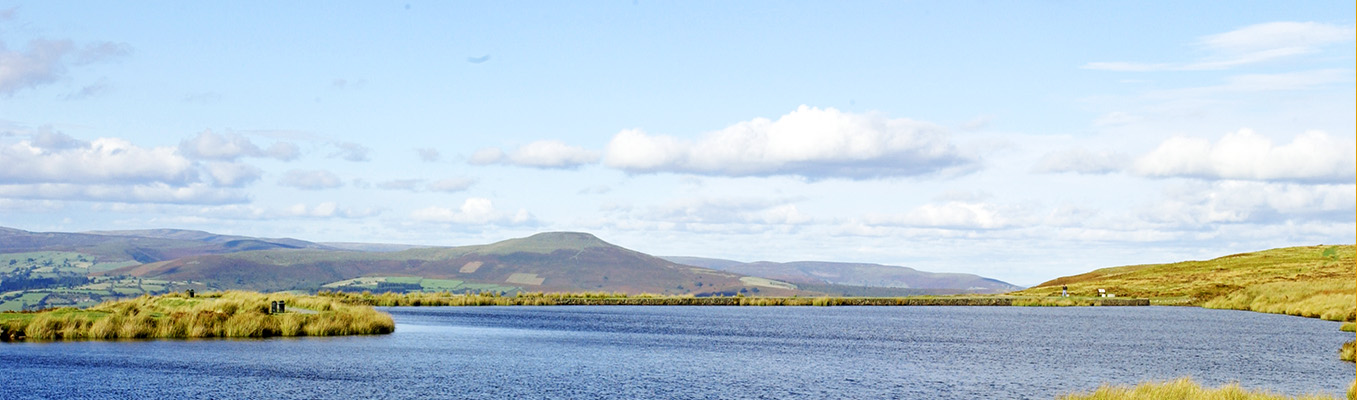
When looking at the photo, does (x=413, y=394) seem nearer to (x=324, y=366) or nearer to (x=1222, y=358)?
(x=324, y=366)

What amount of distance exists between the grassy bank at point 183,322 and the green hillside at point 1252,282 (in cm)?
6680

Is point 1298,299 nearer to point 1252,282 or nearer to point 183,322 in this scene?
point 1252,282

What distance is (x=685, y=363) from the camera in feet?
162

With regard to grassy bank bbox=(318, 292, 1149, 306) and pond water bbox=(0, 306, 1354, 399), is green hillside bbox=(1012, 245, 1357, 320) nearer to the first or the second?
grassy bank bbox=(318, 292, 1149, 306)

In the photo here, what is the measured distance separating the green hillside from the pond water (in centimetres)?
2077

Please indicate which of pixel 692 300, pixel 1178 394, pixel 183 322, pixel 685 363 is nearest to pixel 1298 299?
pixel 692 300

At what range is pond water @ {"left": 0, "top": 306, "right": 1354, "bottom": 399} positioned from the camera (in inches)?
1494

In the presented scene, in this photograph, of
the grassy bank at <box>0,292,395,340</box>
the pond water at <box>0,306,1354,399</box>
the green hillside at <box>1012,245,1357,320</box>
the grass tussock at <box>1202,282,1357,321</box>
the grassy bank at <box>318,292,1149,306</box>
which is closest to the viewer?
the pond water at <box>0,306,1354,399</box>

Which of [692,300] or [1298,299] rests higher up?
[1298,299]

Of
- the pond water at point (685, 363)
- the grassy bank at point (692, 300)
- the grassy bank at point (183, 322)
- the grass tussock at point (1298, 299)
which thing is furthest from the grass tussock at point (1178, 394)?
the grassy bank at point (692, 300)

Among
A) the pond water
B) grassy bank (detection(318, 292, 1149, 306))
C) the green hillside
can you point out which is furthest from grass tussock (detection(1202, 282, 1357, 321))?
grassy bank (detection(318, 292, 1149, 306))

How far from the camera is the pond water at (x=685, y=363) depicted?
124 feet

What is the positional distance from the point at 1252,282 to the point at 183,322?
360 ft

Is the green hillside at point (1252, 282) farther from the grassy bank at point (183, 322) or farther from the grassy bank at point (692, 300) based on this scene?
the grassy bank at point (183, 322)
